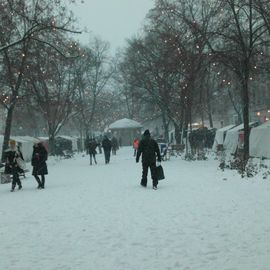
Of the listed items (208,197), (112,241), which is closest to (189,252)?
(112,241)

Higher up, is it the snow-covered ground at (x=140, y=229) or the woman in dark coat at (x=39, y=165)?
the woman in dark coat at (x=39, y=165)

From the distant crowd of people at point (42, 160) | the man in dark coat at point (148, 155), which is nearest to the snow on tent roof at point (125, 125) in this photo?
the distant crowd of people at point (42, 160)

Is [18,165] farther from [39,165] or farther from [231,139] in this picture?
[231,139]

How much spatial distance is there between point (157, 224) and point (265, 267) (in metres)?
3.24

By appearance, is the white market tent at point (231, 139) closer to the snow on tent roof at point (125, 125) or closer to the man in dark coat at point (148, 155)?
the man in dark coat at point (148, 155)

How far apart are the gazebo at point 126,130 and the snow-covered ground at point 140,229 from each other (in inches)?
2274

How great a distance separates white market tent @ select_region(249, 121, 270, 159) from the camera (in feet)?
97.9

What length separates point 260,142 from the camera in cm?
3092

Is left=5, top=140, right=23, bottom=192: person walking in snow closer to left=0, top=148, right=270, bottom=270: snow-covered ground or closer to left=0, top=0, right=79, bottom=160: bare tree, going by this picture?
left=0, top=148, right=270, bottom=270: snow-covered ground

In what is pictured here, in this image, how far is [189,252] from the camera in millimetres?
7094

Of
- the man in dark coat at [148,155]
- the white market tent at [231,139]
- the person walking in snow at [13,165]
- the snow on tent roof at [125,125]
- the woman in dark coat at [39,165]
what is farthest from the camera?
the snow on tent roof at [125,125]

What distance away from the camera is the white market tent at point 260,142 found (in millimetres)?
29844

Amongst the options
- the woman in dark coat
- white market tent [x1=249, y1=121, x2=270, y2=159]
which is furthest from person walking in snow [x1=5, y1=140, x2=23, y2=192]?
white market tent [x1=249, y1=121, x2=270, y2=159]

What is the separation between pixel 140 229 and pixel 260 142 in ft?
76.7
